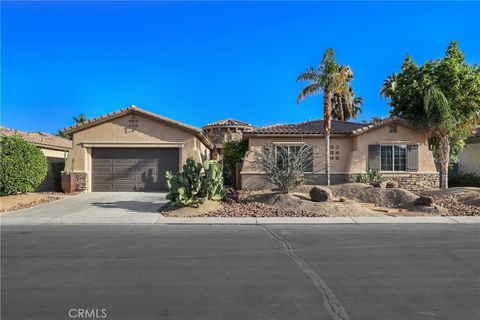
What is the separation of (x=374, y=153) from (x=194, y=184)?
12.1 meters

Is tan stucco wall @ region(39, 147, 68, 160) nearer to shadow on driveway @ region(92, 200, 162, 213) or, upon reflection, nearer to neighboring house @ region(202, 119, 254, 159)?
shadow on driveway @ region(92, 200, 162, 213)

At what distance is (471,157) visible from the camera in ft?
90.1

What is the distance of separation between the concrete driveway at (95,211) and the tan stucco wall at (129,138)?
306 centimetres

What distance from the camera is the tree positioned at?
21.2 m

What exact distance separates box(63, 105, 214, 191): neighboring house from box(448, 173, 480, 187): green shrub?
647 inches

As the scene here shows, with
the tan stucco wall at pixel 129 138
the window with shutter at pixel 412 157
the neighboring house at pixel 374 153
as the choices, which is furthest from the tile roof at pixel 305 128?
the tan stucco wall at pixel 129 138

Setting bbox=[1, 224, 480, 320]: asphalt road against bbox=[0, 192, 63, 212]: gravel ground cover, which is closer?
bbox=[1, 224, 480, 320]: asphalt road

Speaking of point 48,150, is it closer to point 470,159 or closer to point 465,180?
point 465,180

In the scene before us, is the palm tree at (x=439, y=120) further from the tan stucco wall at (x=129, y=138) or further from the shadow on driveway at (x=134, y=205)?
the shadow on driveway at (x=134, y=205)

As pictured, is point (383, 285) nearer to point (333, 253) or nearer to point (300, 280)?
point (300, 280)

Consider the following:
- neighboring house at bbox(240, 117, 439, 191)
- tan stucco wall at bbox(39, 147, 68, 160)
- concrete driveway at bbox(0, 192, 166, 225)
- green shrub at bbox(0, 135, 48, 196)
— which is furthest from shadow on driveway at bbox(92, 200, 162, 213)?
tan stucco wall at bbox(39, 147, 68, 160)

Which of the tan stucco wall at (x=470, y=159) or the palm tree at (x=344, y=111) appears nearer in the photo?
the tan stucco wall at (x=470, y=159)

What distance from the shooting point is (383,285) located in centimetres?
579

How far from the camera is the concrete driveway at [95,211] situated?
1318 cm
